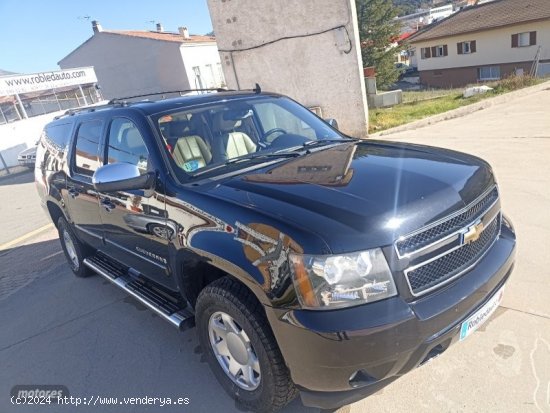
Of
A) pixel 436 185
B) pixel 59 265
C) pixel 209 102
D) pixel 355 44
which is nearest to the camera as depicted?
pixel 436 185

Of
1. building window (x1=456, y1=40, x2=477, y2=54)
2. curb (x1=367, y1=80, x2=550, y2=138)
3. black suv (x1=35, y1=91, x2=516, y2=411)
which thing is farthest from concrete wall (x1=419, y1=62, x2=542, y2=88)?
black suv (x1=35, y1=91, x2=516, y2=411)

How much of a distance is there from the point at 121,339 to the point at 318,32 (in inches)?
360

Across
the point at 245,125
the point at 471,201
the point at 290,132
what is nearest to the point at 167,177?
the point at 245,125

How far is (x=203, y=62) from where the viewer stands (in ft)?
119

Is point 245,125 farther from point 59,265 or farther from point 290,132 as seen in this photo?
point 59,265

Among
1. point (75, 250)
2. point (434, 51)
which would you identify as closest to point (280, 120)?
→ point (75, 250)

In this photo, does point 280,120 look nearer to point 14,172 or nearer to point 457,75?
point 14,172

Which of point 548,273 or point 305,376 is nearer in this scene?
point 305,376

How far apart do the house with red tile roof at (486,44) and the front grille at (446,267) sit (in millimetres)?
32972

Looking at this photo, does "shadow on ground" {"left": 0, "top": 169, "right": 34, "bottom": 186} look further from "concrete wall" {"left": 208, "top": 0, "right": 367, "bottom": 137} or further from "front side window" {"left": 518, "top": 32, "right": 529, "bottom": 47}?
"front side window" {"left": 518, "top": 32, "right": 529, "bottom": 47}

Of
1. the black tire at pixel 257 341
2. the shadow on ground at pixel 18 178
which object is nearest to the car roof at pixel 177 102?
the black tire at pixel 257 341

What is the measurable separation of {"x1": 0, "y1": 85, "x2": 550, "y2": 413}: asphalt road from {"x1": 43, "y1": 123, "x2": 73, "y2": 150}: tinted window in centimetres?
167

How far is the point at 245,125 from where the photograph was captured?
10.9ft

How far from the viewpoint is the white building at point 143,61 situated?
33.1 meters
